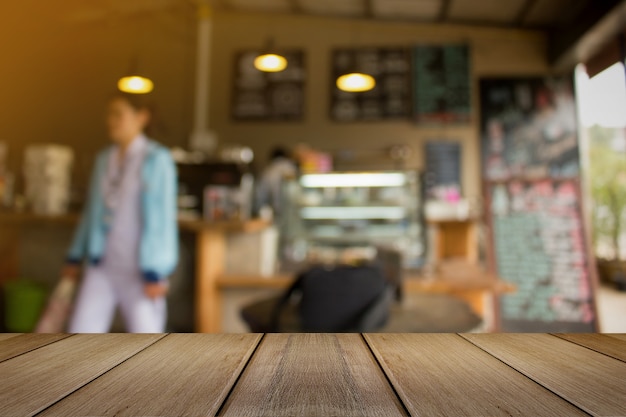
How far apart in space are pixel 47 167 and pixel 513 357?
3466 millimetres

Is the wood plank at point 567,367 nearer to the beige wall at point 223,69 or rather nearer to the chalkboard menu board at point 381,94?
the beige wall at point 223,69

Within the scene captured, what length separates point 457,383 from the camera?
50cm

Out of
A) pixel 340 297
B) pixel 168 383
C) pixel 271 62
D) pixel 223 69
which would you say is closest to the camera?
pixel 168 383

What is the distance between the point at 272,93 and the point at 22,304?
13.7 ft

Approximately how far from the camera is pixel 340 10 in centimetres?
583

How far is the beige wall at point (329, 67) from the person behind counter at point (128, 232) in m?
4.01

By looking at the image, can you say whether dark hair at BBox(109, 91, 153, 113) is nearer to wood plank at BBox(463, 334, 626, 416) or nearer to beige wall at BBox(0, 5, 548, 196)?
wood plank at BBox(463, 334, 626, 416)

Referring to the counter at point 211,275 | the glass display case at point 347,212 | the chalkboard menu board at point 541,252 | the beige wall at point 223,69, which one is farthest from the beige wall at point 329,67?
the counter at point 211,275

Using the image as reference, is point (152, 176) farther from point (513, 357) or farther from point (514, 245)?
point (514, 245)

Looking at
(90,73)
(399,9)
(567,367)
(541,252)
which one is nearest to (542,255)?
(541,252)

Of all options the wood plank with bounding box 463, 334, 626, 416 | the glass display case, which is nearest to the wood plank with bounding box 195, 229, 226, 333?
the glass display case

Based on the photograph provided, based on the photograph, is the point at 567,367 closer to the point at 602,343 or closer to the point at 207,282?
the point at 602,343

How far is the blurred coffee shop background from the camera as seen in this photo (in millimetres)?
3223

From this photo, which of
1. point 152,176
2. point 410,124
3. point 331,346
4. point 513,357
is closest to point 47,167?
point 152,176
